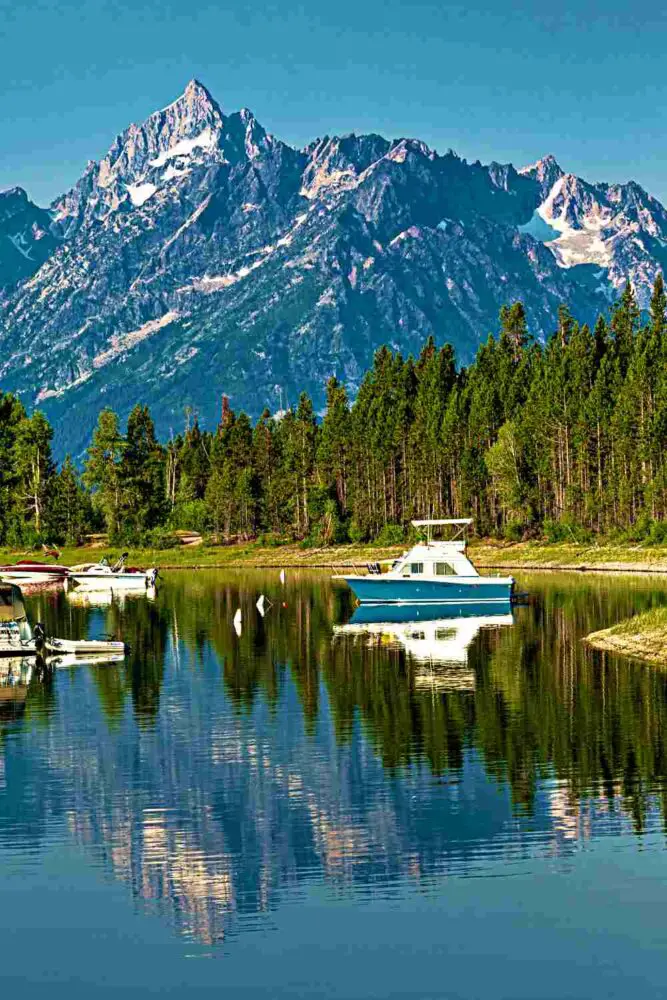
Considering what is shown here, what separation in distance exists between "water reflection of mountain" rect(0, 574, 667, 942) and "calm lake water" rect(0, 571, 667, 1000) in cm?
13

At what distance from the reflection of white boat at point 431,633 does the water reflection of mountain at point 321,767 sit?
1.22 metres

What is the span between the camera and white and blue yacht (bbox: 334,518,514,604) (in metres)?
111

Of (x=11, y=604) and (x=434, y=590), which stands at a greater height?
(x=11, y=604)

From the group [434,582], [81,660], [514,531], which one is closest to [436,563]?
[434,582]

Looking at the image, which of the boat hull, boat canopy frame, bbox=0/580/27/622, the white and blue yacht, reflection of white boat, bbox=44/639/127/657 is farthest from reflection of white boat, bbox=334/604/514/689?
the boat hull

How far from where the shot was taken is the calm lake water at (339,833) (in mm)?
28516

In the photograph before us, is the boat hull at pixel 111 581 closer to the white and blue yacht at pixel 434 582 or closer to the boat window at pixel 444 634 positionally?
the white and blue yacht at pixel 434 582

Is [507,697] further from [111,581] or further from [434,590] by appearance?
[111,581]

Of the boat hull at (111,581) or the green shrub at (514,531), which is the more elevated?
the green shrub at (514,531)

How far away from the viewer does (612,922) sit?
99.7ft

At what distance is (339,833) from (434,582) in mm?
73879

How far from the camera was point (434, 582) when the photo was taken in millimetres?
111438

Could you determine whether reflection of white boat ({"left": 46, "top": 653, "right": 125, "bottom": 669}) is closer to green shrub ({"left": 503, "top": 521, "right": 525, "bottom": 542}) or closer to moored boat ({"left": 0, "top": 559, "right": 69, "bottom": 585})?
moored boat ({"left": 0, "top": 559, "right": 69, "bottom": 585})

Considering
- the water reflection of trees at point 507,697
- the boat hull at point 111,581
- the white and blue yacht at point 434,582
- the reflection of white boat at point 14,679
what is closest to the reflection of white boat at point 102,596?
the boat hull at point 111,581
